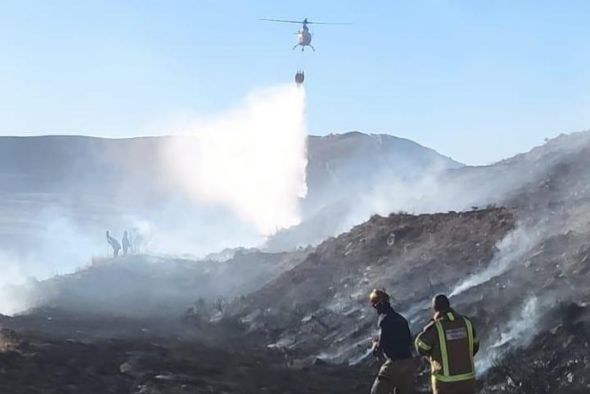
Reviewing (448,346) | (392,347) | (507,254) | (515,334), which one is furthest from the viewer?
(507,254)

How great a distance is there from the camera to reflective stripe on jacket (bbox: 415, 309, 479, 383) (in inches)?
355

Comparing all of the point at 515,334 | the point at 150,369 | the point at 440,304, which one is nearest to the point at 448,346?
the point at 440,304

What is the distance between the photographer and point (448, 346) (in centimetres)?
902

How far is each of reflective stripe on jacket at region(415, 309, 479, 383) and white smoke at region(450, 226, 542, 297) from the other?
13035mm

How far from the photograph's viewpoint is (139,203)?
396 ft

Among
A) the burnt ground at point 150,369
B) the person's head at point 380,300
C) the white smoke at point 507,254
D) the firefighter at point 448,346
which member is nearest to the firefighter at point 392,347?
the person's head at point 380,300

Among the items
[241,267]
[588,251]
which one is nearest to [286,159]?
[241,267]

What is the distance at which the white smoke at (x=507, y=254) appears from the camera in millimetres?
22781

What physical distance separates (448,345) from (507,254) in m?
15.4

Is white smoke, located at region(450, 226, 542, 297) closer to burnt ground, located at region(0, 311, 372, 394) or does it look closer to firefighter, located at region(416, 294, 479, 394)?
burnt ground, located at region(0, 311, 372, 394)

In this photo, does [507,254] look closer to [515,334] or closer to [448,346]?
[515,334]

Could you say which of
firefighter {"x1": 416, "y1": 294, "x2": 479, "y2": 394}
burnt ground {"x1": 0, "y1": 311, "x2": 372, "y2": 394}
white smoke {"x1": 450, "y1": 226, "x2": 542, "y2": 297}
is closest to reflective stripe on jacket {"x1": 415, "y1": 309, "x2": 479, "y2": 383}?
firefighter {"x1": 416, "y1": 294, "x2": 479, "y2": 394}

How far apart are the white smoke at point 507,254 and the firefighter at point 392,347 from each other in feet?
38.3

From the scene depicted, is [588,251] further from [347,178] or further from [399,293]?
[347,178]
